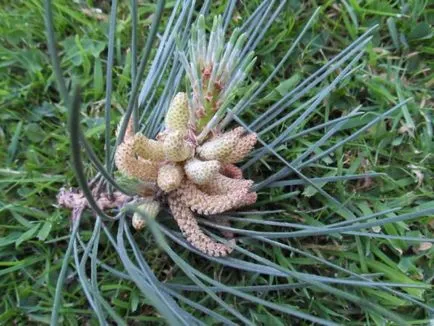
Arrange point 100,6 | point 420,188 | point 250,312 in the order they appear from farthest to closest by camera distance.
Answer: point 100,6 → point 420,188 → point 250,312

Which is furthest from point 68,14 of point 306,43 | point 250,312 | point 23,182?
point 250,312

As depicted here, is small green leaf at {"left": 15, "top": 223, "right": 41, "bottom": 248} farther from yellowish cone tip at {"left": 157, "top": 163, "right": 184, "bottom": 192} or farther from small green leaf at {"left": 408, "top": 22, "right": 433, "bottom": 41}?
small green leaf at {"left": 408, "top": 22, "right": 433, "bottom": 41}

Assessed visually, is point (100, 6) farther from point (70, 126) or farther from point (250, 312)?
point (70, 126)

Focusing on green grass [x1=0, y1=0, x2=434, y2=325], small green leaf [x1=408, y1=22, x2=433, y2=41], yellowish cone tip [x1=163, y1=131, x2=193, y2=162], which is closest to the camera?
yellowish cone tip [x1=163, y1=131, x2=193, y2=162]

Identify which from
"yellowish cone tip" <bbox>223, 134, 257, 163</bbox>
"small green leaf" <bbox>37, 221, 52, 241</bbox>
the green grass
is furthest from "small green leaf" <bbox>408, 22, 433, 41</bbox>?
"small green leaf" <bbox>37, 221, 52, 241</bbox>

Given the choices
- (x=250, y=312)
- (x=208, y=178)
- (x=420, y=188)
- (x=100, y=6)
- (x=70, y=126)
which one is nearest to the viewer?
(x=70, y=126)

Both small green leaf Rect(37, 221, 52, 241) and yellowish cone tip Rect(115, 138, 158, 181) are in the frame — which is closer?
yellowish cone tip Rect(115, 138, 158, 181)
